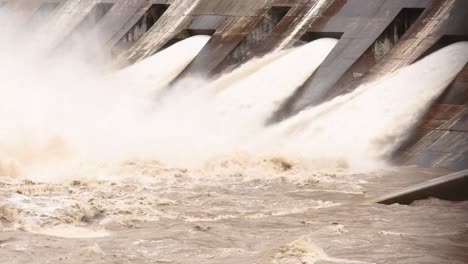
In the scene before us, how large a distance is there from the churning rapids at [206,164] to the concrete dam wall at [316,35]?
0.27m

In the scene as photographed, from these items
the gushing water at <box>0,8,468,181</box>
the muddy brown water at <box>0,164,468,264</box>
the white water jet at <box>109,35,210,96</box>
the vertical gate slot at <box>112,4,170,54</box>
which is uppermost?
the vertical gate slot at <box>112,4,170,54</box>

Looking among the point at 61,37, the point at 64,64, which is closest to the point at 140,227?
the point at 64,64

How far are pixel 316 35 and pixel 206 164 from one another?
454cm

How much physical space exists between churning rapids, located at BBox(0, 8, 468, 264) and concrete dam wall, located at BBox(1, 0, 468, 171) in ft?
0.89

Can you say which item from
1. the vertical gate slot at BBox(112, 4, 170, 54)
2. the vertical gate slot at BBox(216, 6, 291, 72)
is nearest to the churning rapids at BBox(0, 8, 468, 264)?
the vertical gate slot at BBox(216, 6, 291, 72)

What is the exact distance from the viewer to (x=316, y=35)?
18.5 meters

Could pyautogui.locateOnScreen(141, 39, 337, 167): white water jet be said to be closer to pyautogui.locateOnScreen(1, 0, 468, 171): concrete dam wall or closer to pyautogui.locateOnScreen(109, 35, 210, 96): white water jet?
pyautogui.locateOnScreen(1, 0, 468, 171): concrete dam wall

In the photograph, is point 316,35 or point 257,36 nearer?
point 316,35

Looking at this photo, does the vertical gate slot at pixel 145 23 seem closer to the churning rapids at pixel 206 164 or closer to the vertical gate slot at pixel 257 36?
the churning rapids at pixel 206 164

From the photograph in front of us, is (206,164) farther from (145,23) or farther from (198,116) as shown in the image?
(145,23)

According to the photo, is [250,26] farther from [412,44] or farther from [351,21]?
[412,44]

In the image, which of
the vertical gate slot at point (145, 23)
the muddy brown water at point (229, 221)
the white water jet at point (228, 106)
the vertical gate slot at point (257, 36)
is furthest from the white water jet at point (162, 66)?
the muddy brown water at point (229, 221)

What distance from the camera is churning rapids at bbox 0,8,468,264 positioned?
10.1 metres

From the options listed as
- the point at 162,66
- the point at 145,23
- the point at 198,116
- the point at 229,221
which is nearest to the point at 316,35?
the point at 198,116
